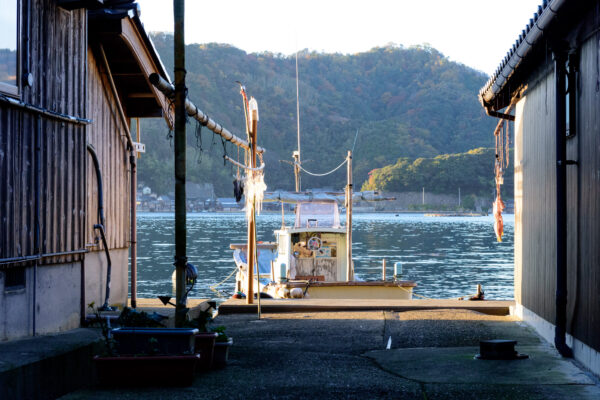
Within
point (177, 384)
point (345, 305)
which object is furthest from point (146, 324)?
point (345, 305)

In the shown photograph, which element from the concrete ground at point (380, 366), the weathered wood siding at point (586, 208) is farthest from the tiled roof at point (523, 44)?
the concrete ground at point (380, 366)

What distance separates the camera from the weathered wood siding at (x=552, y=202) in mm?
7836

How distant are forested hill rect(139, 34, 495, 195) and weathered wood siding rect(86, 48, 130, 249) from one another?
102391 millimetres

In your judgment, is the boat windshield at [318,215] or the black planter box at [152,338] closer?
the black planter box at [152,338]

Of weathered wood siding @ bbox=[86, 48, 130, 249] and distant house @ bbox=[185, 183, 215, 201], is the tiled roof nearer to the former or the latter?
weathered wood siding @ bbox=[86, 48, 130, 249]

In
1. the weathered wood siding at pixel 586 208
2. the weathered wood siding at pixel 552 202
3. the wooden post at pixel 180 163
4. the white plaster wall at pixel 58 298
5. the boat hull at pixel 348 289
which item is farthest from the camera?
the boat hull at pixel 348 289

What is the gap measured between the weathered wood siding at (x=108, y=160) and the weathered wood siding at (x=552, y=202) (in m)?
6.84

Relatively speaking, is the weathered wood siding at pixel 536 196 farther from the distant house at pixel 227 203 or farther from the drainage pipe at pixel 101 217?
the distant house at pixel 227 203

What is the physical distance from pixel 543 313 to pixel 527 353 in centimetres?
152

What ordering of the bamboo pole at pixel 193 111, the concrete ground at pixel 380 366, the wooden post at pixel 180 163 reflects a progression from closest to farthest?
the concrete ground at pixel 380 366
the wooden post at pixel 180 163
the bamboo pole at pixel 193 111

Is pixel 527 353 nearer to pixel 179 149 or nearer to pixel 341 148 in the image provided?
pixel 179 149

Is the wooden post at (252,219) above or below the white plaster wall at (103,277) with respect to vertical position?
above

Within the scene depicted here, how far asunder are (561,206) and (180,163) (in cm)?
434

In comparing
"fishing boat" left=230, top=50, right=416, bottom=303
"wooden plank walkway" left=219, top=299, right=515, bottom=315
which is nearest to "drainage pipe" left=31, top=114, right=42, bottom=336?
"wooden plank walkway" left=219, top=299, right=515, bottom=315
